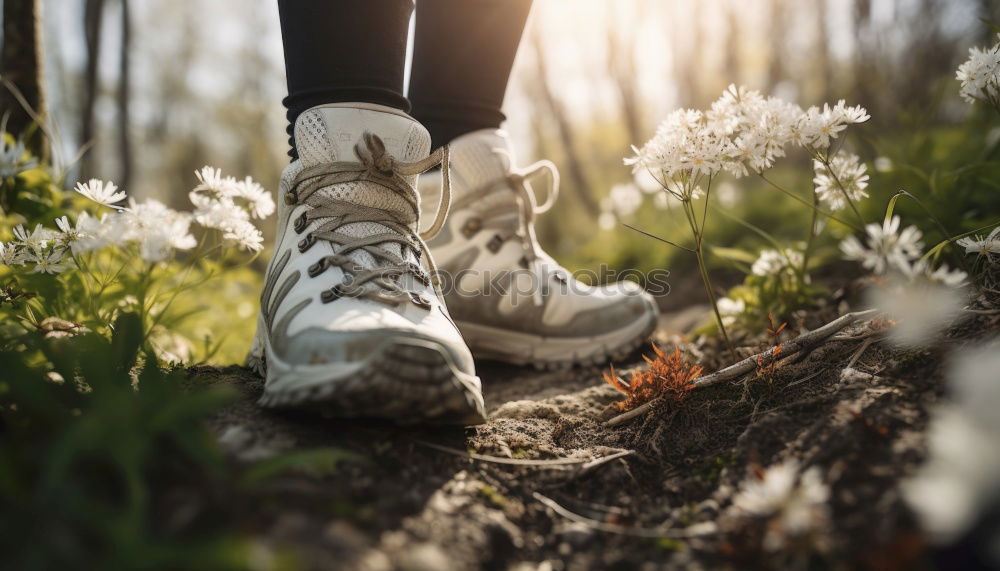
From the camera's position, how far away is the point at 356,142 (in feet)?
5.01

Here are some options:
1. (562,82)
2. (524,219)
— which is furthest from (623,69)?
(524,219)

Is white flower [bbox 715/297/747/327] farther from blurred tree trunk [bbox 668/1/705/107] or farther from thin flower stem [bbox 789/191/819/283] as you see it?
blurred tree trunk [bbox 668/1/705/107]

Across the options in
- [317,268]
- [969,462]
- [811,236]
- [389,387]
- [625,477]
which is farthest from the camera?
[811,236]

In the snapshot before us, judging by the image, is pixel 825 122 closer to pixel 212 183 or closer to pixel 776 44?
pixel 212 183

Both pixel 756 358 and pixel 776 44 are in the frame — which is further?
pixel 776 44

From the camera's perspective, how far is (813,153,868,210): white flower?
1647 millimetres

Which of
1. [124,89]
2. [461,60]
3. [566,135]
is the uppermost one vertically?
[566,135]

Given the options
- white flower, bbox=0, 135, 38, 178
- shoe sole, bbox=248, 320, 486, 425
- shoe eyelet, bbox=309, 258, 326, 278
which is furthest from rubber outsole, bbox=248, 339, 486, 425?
white flower, bbox=0, 135, 38, 178

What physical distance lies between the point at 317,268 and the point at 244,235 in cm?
24

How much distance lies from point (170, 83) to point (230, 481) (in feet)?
78.3

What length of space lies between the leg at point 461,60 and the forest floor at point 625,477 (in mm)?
1210

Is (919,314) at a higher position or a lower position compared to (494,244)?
lower

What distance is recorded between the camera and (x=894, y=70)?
29.0 feet

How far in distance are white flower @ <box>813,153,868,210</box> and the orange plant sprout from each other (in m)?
0.69
